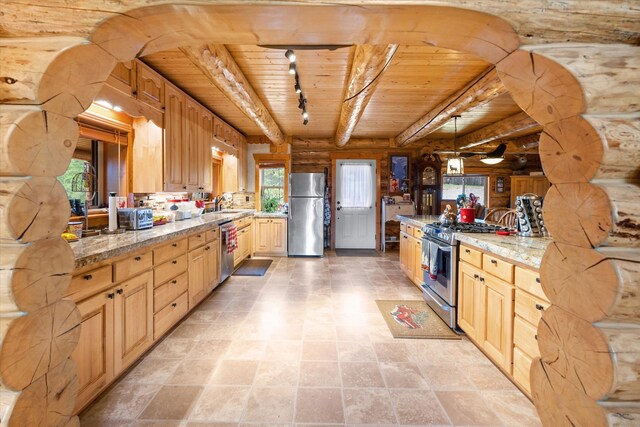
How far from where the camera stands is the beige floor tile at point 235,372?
2.05 meters

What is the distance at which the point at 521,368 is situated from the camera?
189 centimetres

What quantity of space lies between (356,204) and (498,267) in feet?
16.2

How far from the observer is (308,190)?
19.8ft

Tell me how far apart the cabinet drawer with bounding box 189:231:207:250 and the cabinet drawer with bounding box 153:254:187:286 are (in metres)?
0.19

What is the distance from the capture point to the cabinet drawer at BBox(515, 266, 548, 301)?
1.74 metres

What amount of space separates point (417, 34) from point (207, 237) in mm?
3141

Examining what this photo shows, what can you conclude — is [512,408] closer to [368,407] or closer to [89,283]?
[368,407]

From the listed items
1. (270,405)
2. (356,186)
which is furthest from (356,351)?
(356,186)

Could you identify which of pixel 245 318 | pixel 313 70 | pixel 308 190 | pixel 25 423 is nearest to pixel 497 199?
pixel 308 190

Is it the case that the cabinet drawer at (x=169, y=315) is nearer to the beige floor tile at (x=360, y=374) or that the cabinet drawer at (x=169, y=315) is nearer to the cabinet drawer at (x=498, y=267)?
the beige floor tile at (x=360, y=374)

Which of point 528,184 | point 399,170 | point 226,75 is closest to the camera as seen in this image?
point 226,75

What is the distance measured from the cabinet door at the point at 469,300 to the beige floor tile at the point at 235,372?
1.78 meters

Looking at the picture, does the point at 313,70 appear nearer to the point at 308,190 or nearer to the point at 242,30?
the point at 242,30

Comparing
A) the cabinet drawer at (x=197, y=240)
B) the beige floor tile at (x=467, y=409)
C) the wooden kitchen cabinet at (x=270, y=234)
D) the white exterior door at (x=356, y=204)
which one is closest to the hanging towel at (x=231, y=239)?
the cabinet drawer at (x=197, y=240)
